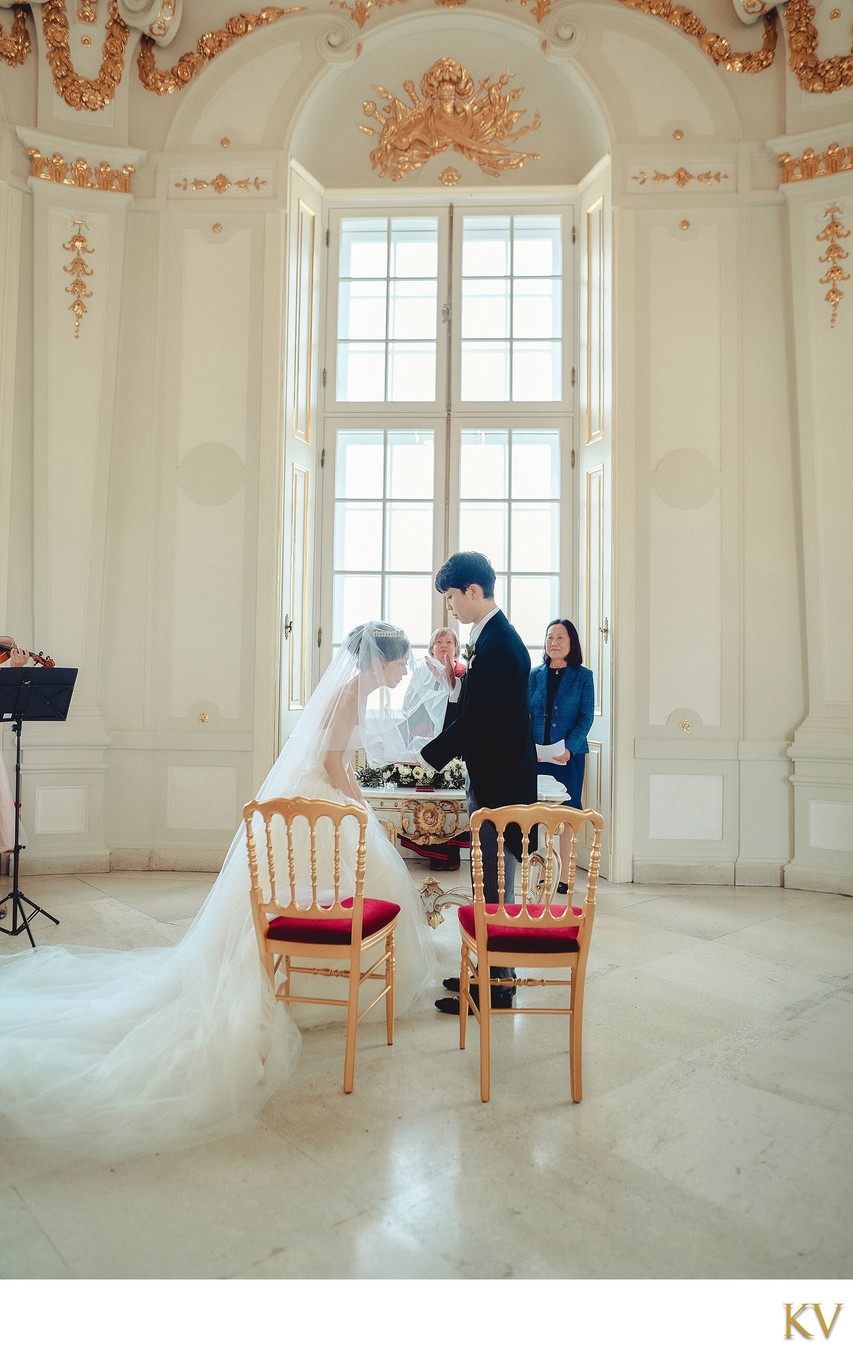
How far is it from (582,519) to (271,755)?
2568mm

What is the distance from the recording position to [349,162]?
20.1 ft

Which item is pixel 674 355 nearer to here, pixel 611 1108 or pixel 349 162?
pixel 349 162

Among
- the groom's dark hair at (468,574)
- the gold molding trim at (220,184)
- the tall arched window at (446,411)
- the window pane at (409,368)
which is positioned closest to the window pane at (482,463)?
the tall arched window at (446,411)

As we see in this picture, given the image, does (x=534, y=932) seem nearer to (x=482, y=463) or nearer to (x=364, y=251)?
(x=482, y=463)

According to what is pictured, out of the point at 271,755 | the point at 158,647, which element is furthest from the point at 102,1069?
the point at 158,647

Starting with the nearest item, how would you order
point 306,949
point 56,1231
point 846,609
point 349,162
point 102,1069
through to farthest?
1. point 56,1231
2. point 102,1069
3. point 306,949
4. point 846,609
5. point 349,162

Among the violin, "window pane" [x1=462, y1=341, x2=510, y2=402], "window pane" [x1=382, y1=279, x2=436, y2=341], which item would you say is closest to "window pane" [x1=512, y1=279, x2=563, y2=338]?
"window pane" [x1=462, y1=341, x2=510, y2=402]

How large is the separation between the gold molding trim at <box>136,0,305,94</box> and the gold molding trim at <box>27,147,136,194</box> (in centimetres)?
61

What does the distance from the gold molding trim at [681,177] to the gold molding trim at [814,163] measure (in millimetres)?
345

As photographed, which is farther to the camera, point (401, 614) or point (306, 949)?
point (401, 614)

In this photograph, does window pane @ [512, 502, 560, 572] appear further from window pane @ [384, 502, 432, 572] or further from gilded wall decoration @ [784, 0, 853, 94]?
gilded wall decoration @ [784, 0, 853, 94]

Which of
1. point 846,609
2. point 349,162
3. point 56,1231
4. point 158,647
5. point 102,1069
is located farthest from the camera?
point 349,162

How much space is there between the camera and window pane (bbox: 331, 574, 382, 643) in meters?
6.24

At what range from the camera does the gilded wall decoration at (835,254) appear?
5.28 meters
